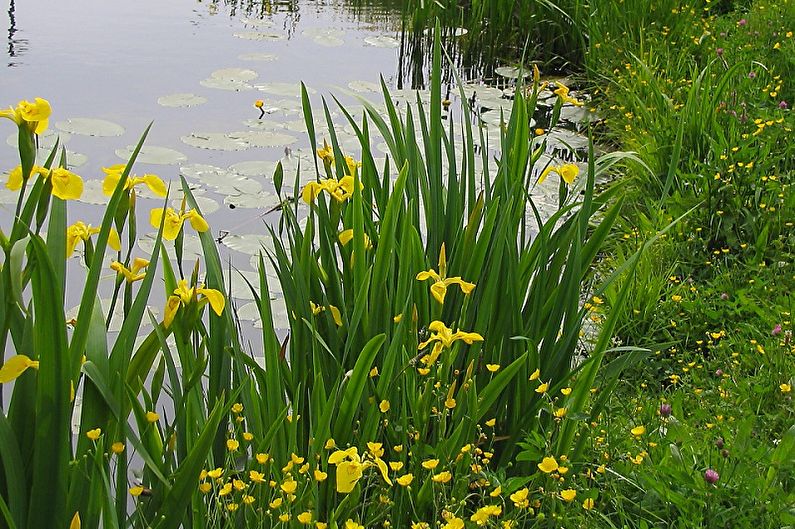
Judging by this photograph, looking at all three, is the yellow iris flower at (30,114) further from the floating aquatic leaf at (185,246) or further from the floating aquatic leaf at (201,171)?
the floating aquatic leaf at (201,171)

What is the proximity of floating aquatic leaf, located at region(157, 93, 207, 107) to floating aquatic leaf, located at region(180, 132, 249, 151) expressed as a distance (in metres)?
0.40

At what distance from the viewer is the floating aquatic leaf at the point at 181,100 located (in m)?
4.47

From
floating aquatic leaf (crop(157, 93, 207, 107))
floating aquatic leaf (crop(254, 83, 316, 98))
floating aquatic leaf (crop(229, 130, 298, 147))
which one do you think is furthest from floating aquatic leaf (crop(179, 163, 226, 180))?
floating aquatic leaf (crop(254, 83, 316, 98))

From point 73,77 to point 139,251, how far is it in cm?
203

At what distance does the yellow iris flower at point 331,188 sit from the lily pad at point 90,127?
2.57m

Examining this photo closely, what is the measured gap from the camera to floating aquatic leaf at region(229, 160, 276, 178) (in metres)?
3.74

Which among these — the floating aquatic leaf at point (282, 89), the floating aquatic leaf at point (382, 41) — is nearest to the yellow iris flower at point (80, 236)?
the floating aquatic leaf at point (282, 89)

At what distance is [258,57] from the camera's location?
211 inches

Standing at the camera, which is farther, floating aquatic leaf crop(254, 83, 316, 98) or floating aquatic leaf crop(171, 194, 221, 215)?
floating aquatic leaf crop(254, 83, 316, 98)

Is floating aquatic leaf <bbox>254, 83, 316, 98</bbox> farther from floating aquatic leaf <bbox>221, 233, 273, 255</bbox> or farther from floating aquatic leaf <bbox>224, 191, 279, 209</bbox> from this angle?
floating aquatic leaf <bbox>221, 233, 273, 255</bbox>

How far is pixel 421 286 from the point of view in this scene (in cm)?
192

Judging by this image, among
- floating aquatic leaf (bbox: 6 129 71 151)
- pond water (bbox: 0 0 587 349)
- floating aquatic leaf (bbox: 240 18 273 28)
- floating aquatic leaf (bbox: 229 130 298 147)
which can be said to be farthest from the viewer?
floating aquatic leaf (bbox: 240 18 273 28)

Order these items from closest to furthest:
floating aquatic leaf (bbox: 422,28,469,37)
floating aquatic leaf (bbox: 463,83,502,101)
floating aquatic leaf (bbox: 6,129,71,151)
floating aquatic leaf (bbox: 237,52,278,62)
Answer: floating aquatic leaf (bbox: 6,129,71,151) < floating aquatic leaf (bbox: 463,83,502,101) < floating aquatic leaf (bbox: 237,52,278,62) < floating aquatic leaf (bbox: 422,28,469,37)

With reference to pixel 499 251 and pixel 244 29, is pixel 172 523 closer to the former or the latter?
pixel 499 251
